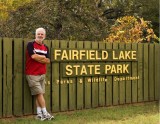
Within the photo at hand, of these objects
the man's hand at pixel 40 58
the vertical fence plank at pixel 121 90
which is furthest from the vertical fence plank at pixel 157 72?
the man's hand at pixel 40 58

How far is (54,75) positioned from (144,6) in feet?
69.4

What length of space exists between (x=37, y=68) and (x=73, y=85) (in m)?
1.33

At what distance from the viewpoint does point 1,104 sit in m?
7.51

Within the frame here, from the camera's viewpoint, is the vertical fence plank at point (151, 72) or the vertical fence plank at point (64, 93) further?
the vertical fence plank at point (151, 72)

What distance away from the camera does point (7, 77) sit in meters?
7.57

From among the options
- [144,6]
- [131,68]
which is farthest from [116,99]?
[144,6]

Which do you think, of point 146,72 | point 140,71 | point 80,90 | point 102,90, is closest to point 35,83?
point 80,90

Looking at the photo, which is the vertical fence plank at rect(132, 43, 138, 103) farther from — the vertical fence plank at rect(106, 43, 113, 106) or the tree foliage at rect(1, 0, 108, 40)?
the tree foliage at rect(1, 0, 108, 40)

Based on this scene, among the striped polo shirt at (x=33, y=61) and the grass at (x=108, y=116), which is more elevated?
the striped polo shirt at (x=33, y=61)

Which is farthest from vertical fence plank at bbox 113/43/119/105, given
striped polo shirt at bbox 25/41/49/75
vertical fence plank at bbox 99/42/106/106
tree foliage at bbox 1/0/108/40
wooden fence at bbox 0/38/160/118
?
tree foliage at bbox 1/0/108/40

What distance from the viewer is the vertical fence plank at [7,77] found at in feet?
24.7

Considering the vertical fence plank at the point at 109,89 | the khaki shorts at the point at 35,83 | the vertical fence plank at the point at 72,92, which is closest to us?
the khaki shorts at the point at 35,83

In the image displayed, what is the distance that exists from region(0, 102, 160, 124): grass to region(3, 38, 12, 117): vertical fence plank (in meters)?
0.23

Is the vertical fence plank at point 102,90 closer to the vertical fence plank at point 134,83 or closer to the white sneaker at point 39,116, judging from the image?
the vertical fence plank at point 134,83
